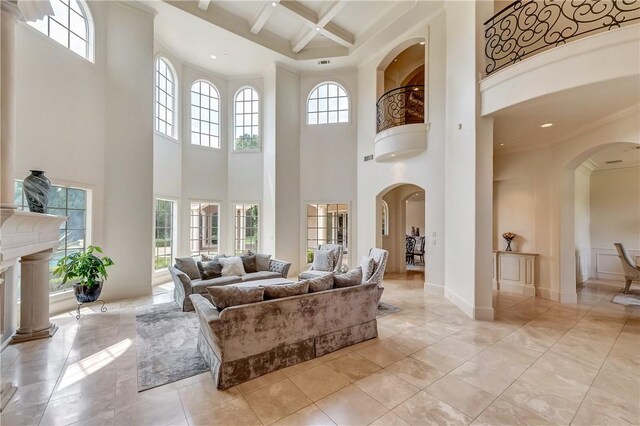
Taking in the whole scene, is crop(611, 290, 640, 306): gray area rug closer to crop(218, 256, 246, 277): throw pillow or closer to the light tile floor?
the light tile floor

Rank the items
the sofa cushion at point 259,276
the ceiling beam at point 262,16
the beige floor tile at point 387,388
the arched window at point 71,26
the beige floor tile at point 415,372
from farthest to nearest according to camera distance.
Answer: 1. the ceiling beam at point 262,16
2. the sofa cushion at point 259,276
3. the arched window at point 71,26
4. the beige floor tile at point 415,372
5. the beige floor tile at point 387,388

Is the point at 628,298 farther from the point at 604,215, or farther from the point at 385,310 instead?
the point at 385,310

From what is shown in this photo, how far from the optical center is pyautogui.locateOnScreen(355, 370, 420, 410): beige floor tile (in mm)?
2455

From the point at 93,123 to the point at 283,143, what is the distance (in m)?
4.29

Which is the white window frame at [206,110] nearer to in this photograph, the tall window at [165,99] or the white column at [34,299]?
the tall window at [165,99]

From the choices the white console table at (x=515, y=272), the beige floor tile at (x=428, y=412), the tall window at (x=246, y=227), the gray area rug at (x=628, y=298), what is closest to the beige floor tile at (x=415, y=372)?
the beige floor tile at (x=428, y=412)

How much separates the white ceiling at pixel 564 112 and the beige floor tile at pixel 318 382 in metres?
4.41

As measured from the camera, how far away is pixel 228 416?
2240 mm

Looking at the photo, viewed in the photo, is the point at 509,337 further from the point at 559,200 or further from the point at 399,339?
the point at 559,200

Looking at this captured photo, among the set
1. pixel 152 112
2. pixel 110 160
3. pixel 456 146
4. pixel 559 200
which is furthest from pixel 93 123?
pixel 559 200

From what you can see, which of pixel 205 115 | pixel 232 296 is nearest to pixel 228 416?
pixel 232 296

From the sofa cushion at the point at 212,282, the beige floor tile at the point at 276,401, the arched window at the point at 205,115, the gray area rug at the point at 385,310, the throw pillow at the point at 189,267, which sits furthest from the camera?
the arched window at the point at 205,115

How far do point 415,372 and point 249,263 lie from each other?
423cm

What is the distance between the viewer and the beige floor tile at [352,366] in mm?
2830
